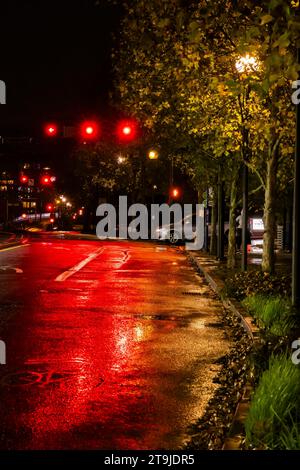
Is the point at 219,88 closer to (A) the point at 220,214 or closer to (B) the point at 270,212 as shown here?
(B) the point at 270,212

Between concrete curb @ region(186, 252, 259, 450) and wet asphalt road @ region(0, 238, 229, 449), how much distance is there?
0.39m

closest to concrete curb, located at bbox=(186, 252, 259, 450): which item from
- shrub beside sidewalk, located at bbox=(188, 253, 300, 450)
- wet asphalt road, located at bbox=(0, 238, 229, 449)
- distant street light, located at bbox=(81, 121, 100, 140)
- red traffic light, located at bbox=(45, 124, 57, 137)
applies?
shrub beside sidewalk, located at bbox=(188, 253, 300, 450)

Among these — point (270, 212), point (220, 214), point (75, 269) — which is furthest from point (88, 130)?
point (270, 212)

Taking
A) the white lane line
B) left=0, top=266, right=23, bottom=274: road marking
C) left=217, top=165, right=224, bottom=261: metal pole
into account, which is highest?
left=217, top=165, right=224, bottom=261: metal pole

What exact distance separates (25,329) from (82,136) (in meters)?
18.0

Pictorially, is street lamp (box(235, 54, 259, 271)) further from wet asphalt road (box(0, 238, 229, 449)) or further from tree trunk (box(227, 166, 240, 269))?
tree trunk (box(227, 166, 240, 269))

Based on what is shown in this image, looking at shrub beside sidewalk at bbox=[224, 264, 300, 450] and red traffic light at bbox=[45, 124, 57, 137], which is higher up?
red traffic light at bbox=[45, 124, 57, 137]

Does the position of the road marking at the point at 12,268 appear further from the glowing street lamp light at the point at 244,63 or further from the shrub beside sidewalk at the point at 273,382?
the shrub beside sidewalk at the point at 273,382

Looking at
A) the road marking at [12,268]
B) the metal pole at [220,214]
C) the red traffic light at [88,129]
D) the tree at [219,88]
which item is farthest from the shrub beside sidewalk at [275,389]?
the red traffic light at [88,129]

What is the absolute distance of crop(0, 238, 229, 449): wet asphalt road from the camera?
6.73 meters

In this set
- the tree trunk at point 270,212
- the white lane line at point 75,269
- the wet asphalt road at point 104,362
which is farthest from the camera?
the white lane line at point 75,269

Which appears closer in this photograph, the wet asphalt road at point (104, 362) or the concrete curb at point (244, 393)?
the concrete curb at point (244, 393)

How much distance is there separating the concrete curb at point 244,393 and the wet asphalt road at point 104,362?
387 mm

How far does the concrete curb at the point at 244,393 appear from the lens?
5.89 m
